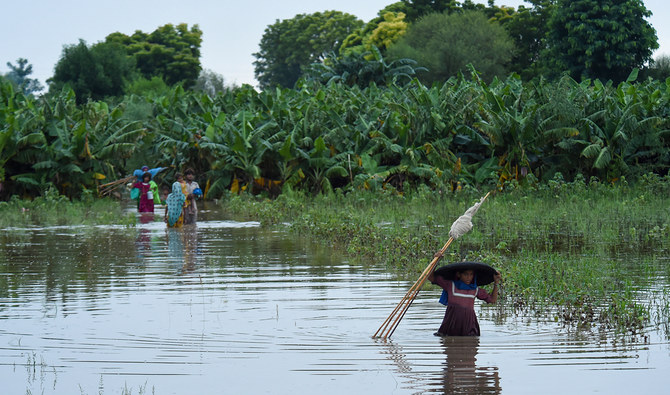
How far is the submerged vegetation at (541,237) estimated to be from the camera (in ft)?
31.0

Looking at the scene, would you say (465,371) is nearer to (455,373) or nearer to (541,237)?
(455,373)

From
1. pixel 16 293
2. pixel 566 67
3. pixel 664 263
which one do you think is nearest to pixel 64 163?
pixel 16 293

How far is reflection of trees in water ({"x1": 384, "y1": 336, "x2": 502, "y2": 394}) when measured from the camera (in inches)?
248

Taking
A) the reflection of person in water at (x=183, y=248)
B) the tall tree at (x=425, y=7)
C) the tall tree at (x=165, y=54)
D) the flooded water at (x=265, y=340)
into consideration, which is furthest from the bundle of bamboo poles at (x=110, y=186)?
the tall tree at (x=165, y=54)

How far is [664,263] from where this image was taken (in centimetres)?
1221

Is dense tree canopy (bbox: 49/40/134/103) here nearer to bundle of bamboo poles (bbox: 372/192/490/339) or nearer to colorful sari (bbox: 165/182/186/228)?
colorful sari (bbox: 165/182/186/228)

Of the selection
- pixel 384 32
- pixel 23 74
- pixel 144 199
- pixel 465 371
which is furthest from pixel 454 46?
pixel 23 74

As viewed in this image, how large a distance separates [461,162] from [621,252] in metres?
11.9

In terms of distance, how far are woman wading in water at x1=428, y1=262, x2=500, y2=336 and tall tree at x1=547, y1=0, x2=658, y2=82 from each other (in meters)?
40.5

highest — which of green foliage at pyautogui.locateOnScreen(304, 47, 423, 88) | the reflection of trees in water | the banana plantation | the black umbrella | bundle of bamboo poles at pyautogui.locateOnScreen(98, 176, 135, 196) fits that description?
green foliage at pyautogui.locateOnScreen(304, 47, 423, 88)

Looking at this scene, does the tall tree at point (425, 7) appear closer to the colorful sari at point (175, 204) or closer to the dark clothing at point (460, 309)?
the colorful sari at point (175, 204)

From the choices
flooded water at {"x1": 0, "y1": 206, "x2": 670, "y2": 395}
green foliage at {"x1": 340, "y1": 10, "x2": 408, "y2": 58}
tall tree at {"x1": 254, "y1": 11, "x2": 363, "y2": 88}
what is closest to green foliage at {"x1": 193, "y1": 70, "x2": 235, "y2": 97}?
tall tree at {"x1": 254, "y1": 11, "x2": 363, "y2": 88}

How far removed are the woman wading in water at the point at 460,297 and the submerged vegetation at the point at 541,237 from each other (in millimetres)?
1081

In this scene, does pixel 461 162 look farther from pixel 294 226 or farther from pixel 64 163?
pixel 64 163
